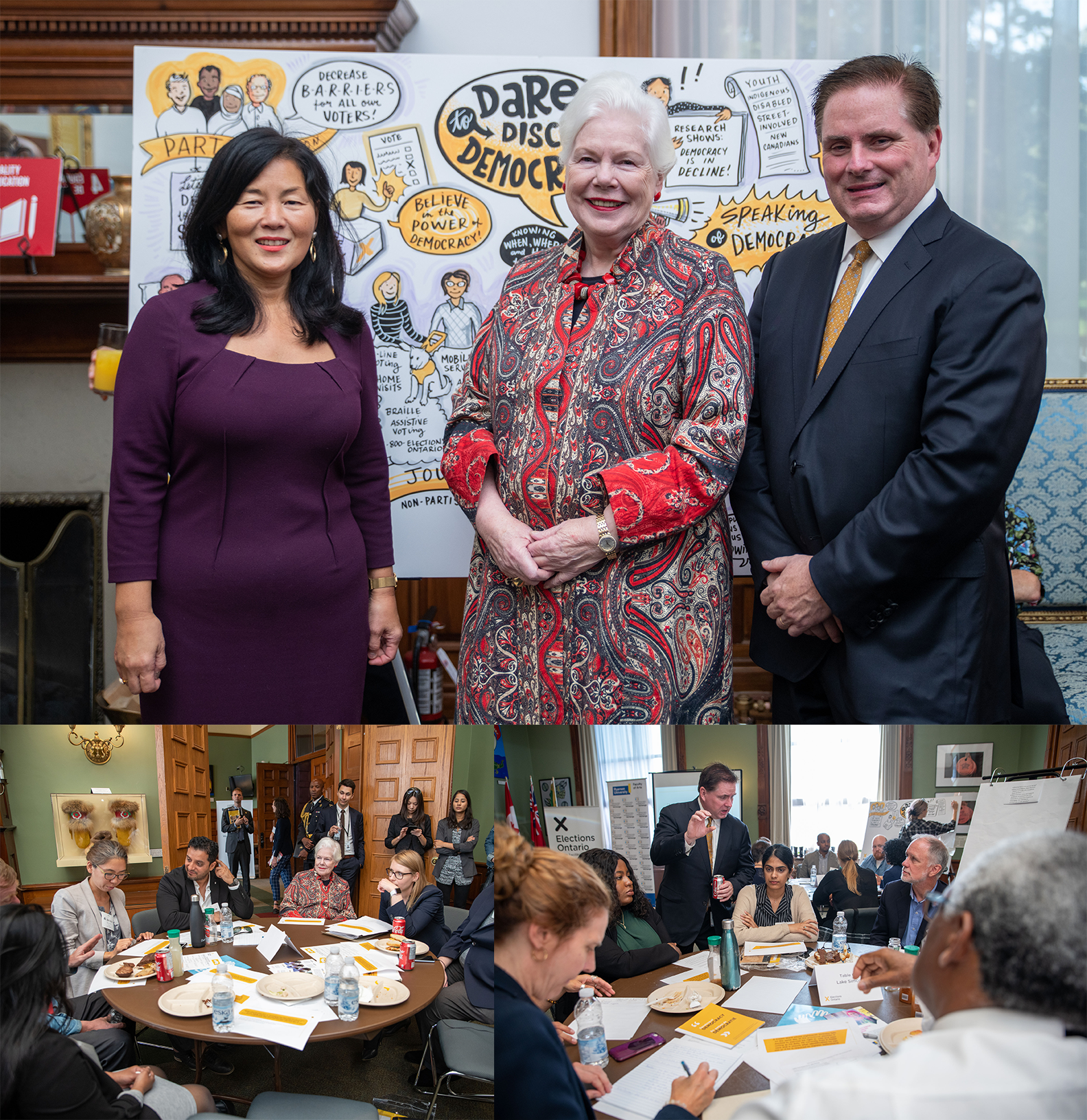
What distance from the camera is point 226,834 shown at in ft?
3.91

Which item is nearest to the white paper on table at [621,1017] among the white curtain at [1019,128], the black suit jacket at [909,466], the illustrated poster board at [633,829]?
the illustrated poster board at [633,829]

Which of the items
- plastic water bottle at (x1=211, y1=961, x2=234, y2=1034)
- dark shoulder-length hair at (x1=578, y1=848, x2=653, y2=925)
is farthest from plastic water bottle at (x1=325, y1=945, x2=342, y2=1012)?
dark shoulder-length hair at (x1=578, y1=848, x2=653, y2=925)

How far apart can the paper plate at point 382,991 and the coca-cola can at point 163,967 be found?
22 cm

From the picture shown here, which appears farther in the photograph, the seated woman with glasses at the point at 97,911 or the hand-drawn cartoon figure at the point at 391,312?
the hand-drawn cartoon figure at the point at 391,312

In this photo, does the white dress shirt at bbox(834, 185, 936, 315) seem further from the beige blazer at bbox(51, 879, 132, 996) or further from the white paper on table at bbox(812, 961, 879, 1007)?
the beige blazer at bbox(51, 879, 132, 996)

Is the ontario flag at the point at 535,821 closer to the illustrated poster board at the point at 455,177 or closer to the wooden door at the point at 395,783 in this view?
the wooden door at the point at 395,783

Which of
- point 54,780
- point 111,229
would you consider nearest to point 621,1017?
point 54,780

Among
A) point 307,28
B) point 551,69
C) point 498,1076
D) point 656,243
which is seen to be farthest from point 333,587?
point 307,28

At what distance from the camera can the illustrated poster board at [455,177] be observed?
238 centimetres

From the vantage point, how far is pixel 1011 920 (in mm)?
891

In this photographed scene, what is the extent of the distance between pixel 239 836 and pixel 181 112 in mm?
1867

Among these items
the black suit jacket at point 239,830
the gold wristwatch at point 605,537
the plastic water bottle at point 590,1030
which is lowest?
the plastic water bottle at point 590,1030

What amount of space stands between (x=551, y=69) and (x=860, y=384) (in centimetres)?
127

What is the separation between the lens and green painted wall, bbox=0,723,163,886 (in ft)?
3.92
